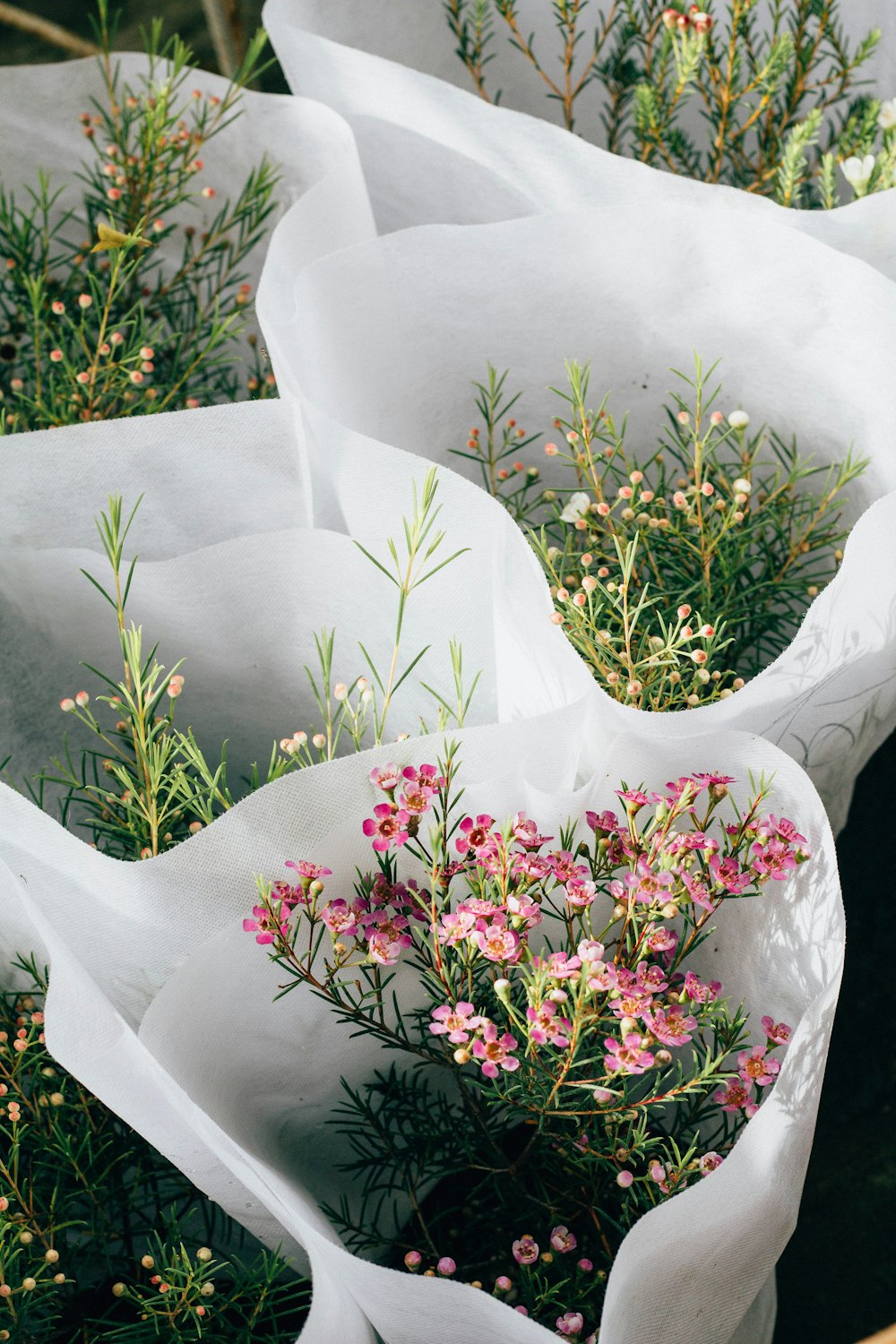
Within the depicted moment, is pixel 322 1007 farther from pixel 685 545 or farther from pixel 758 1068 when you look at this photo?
pixel 685 545

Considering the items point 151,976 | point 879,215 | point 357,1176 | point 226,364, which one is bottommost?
point 357,1176

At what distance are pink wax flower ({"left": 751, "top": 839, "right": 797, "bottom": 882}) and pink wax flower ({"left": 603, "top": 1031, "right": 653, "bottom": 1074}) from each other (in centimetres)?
8

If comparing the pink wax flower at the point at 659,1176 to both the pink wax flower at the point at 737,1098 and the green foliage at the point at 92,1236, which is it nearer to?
the pink wax flower at the point at 737,1098

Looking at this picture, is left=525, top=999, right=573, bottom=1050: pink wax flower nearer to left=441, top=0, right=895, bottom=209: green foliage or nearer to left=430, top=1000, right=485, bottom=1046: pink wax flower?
left=430, top=1000, right=485, bottom=1046: pink wax flower

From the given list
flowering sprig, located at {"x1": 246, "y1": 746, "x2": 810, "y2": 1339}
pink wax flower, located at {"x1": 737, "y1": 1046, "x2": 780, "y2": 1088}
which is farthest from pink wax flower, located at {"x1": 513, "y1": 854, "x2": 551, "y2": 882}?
pink wax flower, located at {"x1": 737, "y1": 1046, "x2": 780, "y2": 1088}

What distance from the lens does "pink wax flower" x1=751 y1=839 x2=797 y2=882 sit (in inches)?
17.7

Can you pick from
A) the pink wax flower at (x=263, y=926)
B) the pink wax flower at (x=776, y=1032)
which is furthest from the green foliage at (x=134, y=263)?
the pink wax flower at (x=776, y=1032)

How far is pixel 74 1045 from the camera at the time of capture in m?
0.42

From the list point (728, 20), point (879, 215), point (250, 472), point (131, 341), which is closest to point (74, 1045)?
point (250, 472)

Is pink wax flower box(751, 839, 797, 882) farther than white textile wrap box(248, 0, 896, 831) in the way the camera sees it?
No

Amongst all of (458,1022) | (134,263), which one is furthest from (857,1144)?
(134,263)

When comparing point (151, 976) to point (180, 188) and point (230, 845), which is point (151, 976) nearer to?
point (230, 845)

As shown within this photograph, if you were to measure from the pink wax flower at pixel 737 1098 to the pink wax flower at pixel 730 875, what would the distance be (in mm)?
77

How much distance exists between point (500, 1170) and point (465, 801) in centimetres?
14
